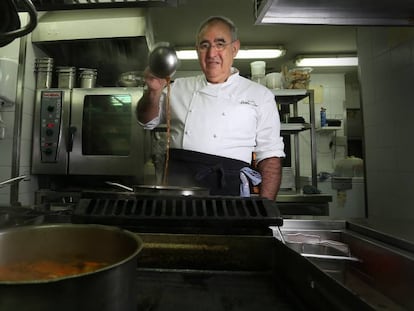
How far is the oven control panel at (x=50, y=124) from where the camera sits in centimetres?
206

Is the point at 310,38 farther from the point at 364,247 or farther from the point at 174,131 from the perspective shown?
the point at 364,247

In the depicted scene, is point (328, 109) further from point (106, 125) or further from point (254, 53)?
point (106, 125)

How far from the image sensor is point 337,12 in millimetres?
936

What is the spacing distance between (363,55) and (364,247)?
181 cm

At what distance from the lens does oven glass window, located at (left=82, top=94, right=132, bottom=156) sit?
6.91ft

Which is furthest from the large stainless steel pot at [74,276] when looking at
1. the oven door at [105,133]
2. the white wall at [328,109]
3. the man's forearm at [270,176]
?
the white wall at [328,109]

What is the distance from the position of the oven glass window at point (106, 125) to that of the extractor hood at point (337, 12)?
1.43 metres

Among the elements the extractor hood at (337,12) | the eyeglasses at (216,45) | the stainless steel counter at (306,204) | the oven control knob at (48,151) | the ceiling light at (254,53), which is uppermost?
the ceiling light at (254,53)

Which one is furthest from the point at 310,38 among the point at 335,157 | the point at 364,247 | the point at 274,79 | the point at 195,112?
the point at 364,247

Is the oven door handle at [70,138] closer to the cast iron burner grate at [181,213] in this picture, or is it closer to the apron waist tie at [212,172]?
the apron waist tie at [212,172]

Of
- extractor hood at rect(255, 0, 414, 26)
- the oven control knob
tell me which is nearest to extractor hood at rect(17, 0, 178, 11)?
extractor hood at rect(255, 0, 414, 26)

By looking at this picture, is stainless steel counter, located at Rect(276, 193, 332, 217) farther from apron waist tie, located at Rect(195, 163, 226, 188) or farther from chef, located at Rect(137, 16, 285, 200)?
apron waist tie, located at Rect(195, 163, 226, 188)

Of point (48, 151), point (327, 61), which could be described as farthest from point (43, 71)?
point (327, 61)

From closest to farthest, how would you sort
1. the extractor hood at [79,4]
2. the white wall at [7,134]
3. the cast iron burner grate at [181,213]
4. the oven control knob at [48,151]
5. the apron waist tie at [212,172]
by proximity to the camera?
the cast iron burner grate at [181,213] → the extractor hood at [79,4] → the apron waist tie at [212,172] → the white wall at [7,134] → the oven control knob at [48,151]
